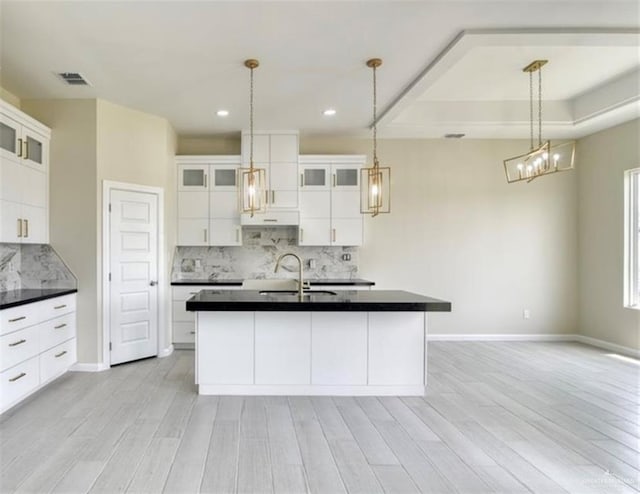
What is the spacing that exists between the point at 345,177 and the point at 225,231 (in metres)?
1.84

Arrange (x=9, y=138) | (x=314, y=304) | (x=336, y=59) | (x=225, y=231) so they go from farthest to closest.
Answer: (x=225, y=231) < (x=9, y=138) < (x=336, y=59) < (x=314, y=304)

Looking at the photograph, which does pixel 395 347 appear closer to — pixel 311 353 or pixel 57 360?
pixel 311 353

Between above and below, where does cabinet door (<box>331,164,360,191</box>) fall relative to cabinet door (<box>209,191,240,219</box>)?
above

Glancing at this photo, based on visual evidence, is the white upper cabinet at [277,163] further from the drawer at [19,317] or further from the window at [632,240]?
the window at [632,240]

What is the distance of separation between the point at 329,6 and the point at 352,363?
2773mm

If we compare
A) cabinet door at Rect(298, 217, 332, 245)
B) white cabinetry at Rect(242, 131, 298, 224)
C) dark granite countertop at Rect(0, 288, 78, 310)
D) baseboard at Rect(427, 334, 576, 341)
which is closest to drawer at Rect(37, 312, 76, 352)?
dark granite countertop at Rect(0, 288, 78, 310)

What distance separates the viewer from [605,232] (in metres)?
4.90

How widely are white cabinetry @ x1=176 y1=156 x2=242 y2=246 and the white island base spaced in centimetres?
205

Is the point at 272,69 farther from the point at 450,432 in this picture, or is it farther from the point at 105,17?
the point at 450,432

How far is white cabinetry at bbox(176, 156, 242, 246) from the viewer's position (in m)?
4.97

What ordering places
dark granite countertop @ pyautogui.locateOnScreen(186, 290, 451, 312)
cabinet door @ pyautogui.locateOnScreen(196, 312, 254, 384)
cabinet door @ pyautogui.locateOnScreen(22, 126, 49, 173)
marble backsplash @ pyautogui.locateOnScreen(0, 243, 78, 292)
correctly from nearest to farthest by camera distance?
dark granite countertop @ pyautogui.locateOnScreen(186, 290, 451, 312), cabinet door @ pyautogui.locateOnScreen(196, 312, 254, 384), cabinet door @ pyautogui.locateOnScreen(22, 126, 49, 173), marble backsplash @ pyautogui.locateOnScreen(0, 243, 78, 292)

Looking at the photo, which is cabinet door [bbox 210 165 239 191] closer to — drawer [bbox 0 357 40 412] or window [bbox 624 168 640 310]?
drawer [bbox 0 357 40 412]

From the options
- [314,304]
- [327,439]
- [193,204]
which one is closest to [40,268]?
[193,204]

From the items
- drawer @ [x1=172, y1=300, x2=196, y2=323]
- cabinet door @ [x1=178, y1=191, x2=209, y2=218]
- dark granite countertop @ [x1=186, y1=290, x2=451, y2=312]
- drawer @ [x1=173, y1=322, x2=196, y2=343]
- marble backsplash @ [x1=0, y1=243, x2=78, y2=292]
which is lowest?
drawer @ [x1=173, y1=322, x2=196, y2=343]
